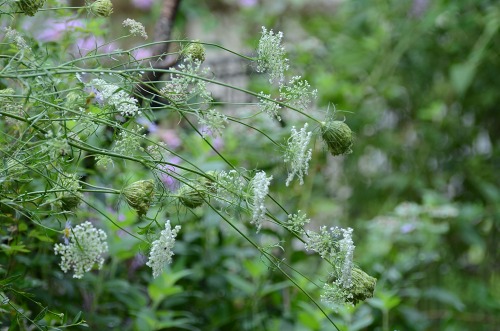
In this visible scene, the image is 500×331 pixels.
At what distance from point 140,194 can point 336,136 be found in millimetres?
206

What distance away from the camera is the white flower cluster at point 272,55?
0.86 m

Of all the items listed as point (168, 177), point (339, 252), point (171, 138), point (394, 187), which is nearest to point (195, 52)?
point (339, 252)

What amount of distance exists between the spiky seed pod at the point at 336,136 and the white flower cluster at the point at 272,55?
68 mm

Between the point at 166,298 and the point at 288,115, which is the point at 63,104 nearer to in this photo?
the point at 166,298

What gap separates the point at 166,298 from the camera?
5.33 ft

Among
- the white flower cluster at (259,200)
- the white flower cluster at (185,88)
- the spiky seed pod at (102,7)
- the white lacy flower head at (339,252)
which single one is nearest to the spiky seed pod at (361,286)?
the white lacy flower head at (339,252)

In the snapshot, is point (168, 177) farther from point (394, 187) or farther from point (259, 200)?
point (394, 187)

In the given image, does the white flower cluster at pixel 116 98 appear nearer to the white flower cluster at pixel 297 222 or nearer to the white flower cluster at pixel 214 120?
the white flower cluster at pixel 214 120

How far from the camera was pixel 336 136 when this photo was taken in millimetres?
862

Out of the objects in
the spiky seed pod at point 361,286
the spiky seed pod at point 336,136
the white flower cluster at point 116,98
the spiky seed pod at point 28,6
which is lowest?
the spiky seed pod at point 361,286

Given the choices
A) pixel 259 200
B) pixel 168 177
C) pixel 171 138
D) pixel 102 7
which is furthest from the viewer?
pixel 171 138

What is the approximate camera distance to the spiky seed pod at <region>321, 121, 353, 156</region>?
2.83ft

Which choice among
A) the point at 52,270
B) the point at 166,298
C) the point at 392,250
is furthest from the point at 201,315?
the point at 392,250

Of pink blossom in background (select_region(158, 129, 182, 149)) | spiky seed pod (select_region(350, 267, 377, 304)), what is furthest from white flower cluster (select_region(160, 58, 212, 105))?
pink blossom in background (select_region(158, 129, 182, 149))
